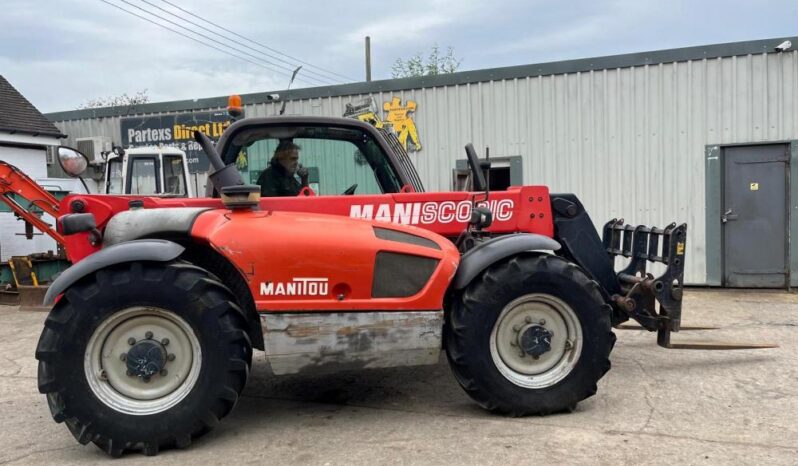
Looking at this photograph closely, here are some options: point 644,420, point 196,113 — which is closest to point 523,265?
point 644,420

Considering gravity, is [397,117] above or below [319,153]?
above

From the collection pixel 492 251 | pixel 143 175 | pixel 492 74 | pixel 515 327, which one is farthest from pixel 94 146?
pixel 515 327

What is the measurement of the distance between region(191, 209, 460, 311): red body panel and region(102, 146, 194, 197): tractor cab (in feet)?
21.8

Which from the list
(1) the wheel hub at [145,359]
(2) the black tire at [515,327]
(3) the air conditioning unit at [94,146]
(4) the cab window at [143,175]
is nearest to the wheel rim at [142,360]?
(1) the wheel hub at [145,359]

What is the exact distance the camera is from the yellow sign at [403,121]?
11188 mm

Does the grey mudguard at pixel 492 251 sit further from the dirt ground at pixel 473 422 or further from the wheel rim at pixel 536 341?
the dirt ground at pixel 473 422

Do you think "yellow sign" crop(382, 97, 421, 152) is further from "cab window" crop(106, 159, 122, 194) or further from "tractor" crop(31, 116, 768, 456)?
"tractor" crop(31, 116, 768, 456)

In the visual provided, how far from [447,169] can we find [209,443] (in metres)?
8.17

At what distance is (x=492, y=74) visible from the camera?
10625mm

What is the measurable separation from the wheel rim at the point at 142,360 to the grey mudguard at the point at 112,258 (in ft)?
0.96

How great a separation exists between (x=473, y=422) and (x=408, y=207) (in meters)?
1.54

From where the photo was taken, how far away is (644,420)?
152 inches

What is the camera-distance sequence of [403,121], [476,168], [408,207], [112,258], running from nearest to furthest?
[112,258]
[408,207]
[476,168]
[403,121]

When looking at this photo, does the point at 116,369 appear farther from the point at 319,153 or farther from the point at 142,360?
the point at 319,153
